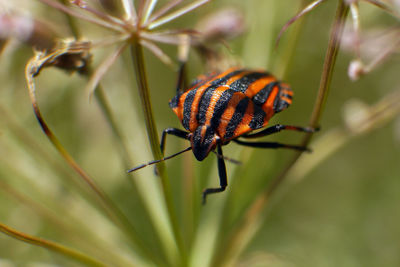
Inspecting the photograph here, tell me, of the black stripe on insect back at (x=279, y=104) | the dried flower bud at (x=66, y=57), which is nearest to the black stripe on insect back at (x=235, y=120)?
the black stripe on insect back at (x=279, y=104)

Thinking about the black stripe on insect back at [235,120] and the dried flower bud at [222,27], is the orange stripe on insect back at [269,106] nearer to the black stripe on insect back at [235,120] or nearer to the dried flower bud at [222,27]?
the black stripe on insect back at [235,120]

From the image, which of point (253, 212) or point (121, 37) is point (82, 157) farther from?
point (121, 37)

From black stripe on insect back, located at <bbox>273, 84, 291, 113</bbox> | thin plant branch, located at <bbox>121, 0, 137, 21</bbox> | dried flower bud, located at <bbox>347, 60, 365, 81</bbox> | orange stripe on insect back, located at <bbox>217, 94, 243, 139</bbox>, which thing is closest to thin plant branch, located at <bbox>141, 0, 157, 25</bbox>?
thin plant branch, located at <bbox>121, 0, 137, 21</bbox>

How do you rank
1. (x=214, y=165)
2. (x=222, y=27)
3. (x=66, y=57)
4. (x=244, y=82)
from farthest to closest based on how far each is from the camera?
(x=214, y=165) → (x=222, y=27) → (x=244, y=82) → (x=66, y=57)

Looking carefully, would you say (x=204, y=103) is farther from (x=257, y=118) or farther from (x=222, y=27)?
(x=222, y=27)

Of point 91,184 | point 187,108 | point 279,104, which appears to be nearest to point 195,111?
point 187,108
